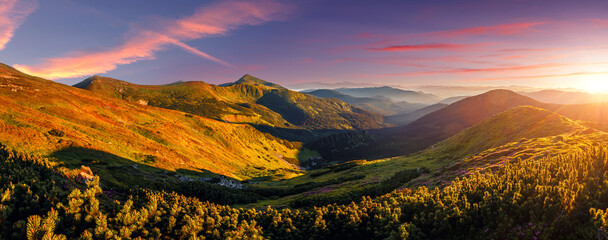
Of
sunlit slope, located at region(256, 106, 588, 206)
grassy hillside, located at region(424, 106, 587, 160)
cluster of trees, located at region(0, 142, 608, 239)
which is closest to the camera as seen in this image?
cluster of trees, located at region(0, 142, 608, 239)

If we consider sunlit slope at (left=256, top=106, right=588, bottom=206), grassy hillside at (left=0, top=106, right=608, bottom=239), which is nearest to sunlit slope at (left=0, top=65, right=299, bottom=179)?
sunlit slope at (left=256, top=106, right=588, bottom=206)

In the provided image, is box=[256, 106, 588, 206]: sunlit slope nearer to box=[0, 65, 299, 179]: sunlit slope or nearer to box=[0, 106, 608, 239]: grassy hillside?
box=[0, 106, 608, 239]: grassy hillside

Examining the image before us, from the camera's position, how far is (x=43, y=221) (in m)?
10.2

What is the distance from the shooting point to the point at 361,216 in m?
17.6

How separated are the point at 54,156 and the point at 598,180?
75856 mm

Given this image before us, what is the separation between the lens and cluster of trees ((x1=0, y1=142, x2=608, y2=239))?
11195mm

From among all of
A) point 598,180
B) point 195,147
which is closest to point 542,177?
point 598,180

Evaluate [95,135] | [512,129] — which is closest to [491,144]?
[512,129]

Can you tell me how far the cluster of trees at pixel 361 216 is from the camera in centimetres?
1120

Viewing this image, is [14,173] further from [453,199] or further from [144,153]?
[144,153]

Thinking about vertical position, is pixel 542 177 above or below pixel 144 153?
above

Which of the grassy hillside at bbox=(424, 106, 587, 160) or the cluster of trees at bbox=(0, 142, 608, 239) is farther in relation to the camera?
the grassy hillside at bbox=(424, 106, 587, 160)

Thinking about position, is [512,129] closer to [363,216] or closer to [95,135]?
[363,216]

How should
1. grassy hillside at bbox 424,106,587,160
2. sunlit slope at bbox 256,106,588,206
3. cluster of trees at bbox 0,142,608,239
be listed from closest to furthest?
1. cluster of trees at bbox 0,142,608,239
2. sunlit slope at bbox 256,106,588,206
3. grassy hillside at bbox 424,106,587,160
